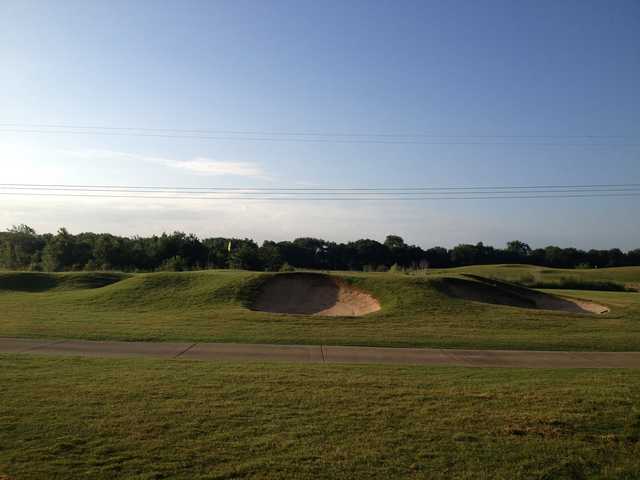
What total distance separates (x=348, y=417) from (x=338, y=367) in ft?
13.8

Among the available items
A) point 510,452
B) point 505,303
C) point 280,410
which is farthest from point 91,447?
point 505,303

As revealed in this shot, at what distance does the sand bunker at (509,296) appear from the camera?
2633 centimetres

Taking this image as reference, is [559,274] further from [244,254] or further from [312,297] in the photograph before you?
[312,297]

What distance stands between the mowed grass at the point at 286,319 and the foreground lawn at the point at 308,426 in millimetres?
6003

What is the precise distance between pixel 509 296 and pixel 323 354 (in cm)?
1721

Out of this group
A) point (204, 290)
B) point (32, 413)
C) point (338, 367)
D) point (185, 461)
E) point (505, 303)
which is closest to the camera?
point (185, 461)

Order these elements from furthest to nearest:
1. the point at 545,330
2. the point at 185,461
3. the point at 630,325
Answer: the point at 630,325, the point at 545,330, the point at 185,461

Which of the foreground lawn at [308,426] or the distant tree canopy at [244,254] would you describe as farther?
the distant tree canopy at [244,254]

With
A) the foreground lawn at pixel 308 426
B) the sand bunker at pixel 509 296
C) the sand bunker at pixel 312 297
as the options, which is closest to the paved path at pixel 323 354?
the foreground lawn at pixel 308 426

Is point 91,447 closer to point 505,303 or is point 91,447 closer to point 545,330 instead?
point 545,330

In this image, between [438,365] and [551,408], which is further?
[438,365]

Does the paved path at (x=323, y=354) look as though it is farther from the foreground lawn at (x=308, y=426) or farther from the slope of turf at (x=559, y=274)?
the slope of turf at (x=559, y=274)

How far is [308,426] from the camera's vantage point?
6801 millimetres

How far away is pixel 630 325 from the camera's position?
67.4ft
